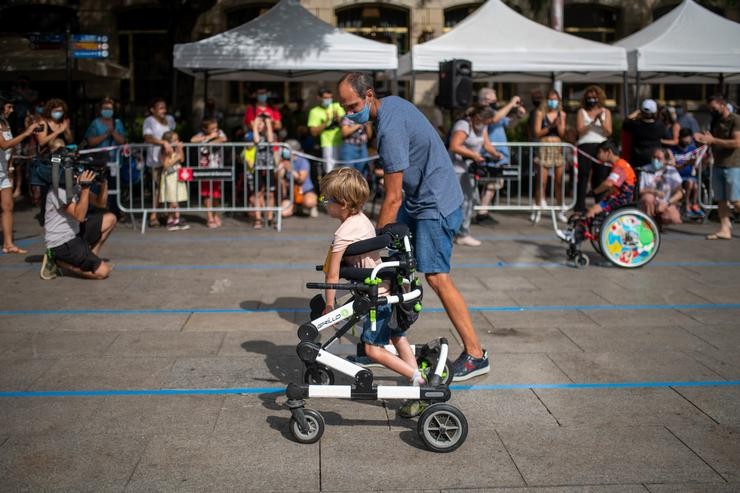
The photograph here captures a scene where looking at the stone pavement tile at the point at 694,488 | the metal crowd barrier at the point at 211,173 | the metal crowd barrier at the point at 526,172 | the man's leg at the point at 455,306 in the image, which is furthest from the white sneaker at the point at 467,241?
the stone pavement tile at the point at 694,488

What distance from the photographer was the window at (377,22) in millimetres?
23016

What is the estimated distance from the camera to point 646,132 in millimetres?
12422

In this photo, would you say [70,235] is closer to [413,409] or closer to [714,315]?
[413,409]

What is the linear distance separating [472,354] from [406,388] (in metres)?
1.21

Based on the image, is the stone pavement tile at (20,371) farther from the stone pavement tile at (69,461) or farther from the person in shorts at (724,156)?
the person in shorts at (724,156)

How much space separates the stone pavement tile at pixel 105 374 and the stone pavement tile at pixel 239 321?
37.6 inches

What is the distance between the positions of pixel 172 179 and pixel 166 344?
20.9ft

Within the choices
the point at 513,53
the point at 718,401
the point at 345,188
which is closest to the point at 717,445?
the point at 718,401

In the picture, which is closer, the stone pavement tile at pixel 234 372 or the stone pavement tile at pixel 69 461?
the stone pavement tile at pixel 69 461

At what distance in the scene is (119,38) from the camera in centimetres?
2319

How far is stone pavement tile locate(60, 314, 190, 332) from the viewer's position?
7129 millimetres

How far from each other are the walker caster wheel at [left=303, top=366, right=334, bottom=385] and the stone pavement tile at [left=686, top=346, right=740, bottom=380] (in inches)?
107

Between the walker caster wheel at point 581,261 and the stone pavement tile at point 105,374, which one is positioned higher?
the walker caster wheel at point 581,261

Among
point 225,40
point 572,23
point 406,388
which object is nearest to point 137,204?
point 225,40
